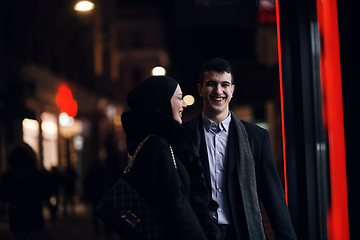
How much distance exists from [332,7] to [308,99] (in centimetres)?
91

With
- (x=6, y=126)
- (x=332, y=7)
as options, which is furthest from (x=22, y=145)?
(x=6, y=126)

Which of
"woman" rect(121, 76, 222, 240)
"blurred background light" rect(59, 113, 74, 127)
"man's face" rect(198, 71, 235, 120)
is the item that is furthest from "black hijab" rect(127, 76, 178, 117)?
"blurred background light" rect(59, 113, 74, 127)

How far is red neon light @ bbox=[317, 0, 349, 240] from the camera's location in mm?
2922

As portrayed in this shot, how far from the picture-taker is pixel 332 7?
2.97m

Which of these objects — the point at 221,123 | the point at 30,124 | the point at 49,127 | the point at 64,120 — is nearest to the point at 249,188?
the point at 221,123

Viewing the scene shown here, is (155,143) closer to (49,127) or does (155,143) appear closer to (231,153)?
(231,153)

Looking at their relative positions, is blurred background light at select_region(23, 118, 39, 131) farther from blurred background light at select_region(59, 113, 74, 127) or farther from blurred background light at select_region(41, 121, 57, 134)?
blurred background light at select_region(59, 113, 74, 127)

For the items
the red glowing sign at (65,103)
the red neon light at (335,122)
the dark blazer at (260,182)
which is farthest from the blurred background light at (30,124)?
the red neon light at (335,122)

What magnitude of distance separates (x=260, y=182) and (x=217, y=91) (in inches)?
27.9

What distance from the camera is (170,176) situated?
8.59ft

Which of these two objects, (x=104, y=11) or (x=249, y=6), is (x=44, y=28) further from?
(x=249, y=6)

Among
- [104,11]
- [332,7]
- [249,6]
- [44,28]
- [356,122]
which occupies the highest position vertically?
[104,11]

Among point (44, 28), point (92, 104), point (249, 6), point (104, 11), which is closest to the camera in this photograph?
point (249, 6)

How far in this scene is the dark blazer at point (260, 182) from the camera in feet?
10.1
